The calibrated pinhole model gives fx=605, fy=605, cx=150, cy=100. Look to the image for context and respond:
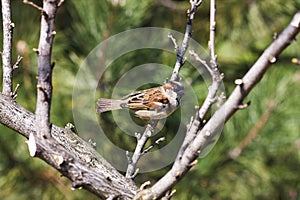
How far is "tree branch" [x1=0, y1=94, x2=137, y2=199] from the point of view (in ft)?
2.69

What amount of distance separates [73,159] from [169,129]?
93cm

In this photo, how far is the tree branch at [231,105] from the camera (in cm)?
67

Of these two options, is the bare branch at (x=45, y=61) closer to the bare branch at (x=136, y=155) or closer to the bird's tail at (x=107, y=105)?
the bare branch at (x=136, y=155)

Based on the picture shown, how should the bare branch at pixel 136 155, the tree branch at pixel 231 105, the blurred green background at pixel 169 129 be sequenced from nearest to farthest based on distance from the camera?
the tree branch at pixel 231 105, the bare branch at pixel 136 155, the blurred green background at pixel 169 129

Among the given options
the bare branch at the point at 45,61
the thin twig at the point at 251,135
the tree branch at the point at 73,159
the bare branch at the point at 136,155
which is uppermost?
the bare branch at the point at 45,61

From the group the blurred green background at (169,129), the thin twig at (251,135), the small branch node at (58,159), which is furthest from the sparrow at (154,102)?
the small branch node at (58,159)

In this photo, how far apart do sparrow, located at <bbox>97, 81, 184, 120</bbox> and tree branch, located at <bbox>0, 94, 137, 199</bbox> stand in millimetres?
294

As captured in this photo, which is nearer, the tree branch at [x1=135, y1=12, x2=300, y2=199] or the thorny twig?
the tree branch at [x1=135, y1=12, x2=300, y2=199]

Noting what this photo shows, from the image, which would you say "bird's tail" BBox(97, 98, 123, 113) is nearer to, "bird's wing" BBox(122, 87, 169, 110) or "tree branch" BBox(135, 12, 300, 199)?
"bird's wing" BBox(122, 87, 169, 110)

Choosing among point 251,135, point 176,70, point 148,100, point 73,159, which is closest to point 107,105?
point 148,100

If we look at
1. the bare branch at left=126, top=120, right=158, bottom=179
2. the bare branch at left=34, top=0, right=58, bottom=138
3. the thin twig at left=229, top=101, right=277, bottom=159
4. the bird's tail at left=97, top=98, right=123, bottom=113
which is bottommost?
the thin twig at left=229, top=101, right=277, bottom=159

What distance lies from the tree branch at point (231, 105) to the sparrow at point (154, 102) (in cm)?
50

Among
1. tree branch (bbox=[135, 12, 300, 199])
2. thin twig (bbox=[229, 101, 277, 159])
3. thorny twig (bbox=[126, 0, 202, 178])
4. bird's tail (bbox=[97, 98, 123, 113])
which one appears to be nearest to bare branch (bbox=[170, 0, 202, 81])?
thorny twig (bbox=[126, 0, 202, 178])

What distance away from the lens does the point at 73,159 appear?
0.84 m
